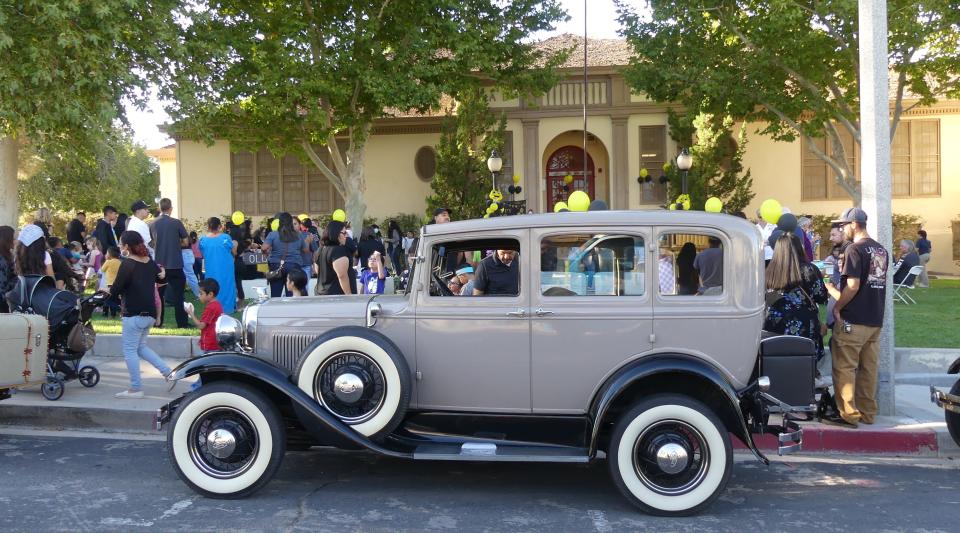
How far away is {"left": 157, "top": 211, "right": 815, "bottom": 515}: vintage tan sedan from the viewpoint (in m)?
5.51

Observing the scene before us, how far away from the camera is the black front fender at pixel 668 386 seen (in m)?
5.30

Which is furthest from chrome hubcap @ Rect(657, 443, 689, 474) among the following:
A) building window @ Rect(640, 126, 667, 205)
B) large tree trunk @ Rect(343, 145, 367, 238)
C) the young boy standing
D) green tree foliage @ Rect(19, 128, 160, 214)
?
green tree foliage @ Rect(19, 128, 160, 214)

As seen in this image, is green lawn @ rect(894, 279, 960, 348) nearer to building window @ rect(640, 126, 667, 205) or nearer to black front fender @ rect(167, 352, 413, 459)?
building window @ rect(640, 126, 667, 205)

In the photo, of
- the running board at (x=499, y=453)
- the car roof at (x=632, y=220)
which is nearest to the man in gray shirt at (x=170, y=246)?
the running board at (x=499, y=453)

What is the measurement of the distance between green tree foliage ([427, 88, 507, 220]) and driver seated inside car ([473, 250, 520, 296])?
1526 cm

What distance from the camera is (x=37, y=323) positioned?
24.7ft

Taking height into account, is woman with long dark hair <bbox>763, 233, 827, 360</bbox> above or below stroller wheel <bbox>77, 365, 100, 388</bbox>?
above

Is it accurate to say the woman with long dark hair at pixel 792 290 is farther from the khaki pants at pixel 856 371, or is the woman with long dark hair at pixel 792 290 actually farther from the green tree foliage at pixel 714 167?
the green tree foliage at pixel 714 167

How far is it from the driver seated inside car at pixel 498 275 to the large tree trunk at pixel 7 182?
1277 cm

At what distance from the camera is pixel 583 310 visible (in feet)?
A: 18.4

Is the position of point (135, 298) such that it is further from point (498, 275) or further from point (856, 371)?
point (856, 371)

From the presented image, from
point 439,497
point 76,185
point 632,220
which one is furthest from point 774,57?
point 76,185

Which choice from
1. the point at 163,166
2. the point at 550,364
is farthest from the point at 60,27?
the point at 163,166

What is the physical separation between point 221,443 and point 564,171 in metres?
20.0
